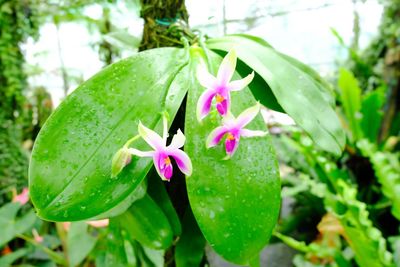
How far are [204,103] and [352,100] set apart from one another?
5.70ft

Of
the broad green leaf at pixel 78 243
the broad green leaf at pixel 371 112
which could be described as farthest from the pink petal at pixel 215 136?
the broad green leaf at pixel 371 112

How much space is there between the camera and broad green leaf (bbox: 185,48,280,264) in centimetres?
43

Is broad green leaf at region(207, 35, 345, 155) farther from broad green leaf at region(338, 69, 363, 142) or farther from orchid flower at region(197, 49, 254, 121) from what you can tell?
broad green leaf at region(338, 69, 363, 142)

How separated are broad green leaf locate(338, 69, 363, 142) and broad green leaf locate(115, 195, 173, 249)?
164cm

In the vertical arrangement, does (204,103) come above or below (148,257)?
above

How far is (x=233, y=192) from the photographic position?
45 cm

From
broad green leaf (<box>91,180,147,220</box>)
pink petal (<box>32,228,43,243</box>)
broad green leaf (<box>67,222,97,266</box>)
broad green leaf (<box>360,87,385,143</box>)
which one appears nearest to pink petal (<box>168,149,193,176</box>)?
broad green leaf (<box>91,180,147,220</box>)

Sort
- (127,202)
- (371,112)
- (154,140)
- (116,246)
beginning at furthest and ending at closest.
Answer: (371,112), (116,246), (127,202), (154,140)

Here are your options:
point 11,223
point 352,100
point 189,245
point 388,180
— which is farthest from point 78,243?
point 352,100

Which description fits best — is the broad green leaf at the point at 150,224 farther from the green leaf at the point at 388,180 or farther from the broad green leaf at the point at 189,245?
the green leaf at the point at 388,180

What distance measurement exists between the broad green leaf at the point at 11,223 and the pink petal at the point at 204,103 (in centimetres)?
93

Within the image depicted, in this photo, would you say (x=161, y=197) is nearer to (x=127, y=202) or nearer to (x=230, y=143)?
(x=127, y=202)

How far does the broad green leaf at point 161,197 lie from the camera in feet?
1.91

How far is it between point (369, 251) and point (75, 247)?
850 millimetres
